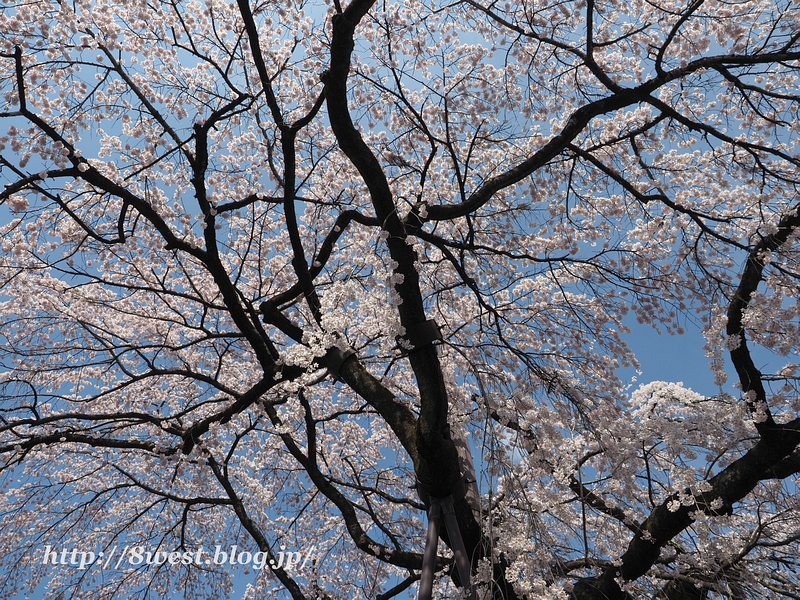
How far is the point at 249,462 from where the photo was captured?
888 cm

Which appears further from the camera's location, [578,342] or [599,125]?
[599,125]

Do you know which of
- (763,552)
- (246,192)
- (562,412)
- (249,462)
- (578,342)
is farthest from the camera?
(249,462)

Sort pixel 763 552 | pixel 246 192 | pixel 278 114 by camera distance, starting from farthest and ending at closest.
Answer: pixel 246 192 < pixel 763 552 < pixel 278 114

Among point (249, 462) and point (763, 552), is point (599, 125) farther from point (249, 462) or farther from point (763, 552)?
point (249, 462)

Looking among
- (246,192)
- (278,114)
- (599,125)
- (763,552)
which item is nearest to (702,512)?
(763,552)

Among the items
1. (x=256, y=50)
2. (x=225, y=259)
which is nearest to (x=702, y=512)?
(x=256, y=50)

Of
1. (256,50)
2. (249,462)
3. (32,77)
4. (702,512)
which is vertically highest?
(32,77)

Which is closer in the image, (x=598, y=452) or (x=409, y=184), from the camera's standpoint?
(x=598, y=452)

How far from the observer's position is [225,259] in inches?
361

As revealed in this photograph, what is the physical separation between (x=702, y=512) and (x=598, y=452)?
7.80 ft

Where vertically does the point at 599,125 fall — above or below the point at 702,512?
above

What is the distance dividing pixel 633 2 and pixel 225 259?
23.1ft

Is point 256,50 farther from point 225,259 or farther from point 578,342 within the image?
point 225,259

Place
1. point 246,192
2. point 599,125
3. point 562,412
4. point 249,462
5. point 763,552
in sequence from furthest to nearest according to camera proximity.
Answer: point 249,462, point 246,192, point 599,125, point 562,412, point 763,552
